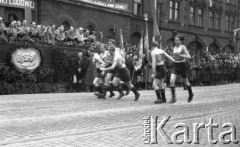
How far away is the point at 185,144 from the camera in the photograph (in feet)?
21.6

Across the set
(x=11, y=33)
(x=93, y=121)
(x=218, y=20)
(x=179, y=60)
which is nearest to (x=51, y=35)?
(x=11, y=33)

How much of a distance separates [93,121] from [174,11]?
30.9 meters

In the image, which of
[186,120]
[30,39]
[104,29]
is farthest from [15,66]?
[104,29]

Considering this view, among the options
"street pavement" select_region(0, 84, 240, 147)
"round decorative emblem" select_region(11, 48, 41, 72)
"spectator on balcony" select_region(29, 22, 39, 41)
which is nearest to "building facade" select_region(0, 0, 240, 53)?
"spectator on balcony" select_region(29, 22, 39, 41)

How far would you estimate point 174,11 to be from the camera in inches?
1513

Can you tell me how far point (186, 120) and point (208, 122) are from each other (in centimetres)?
47

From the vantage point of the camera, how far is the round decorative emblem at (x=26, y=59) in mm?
15562

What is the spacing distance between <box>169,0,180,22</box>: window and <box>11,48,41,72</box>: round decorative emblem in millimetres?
23460

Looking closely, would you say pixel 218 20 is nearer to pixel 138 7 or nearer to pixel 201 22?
pixel 201 22

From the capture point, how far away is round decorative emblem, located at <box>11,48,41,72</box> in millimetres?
15562

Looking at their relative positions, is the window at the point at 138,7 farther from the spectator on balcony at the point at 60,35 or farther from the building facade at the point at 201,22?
the spectator on balcony at the point at 60,35

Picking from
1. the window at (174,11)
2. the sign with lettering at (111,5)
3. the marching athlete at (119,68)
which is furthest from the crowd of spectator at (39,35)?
the window at (174,11)

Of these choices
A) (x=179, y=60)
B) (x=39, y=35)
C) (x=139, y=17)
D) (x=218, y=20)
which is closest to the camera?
(x=179, y=60)

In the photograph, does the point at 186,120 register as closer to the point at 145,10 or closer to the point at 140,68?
the point at 140,68
